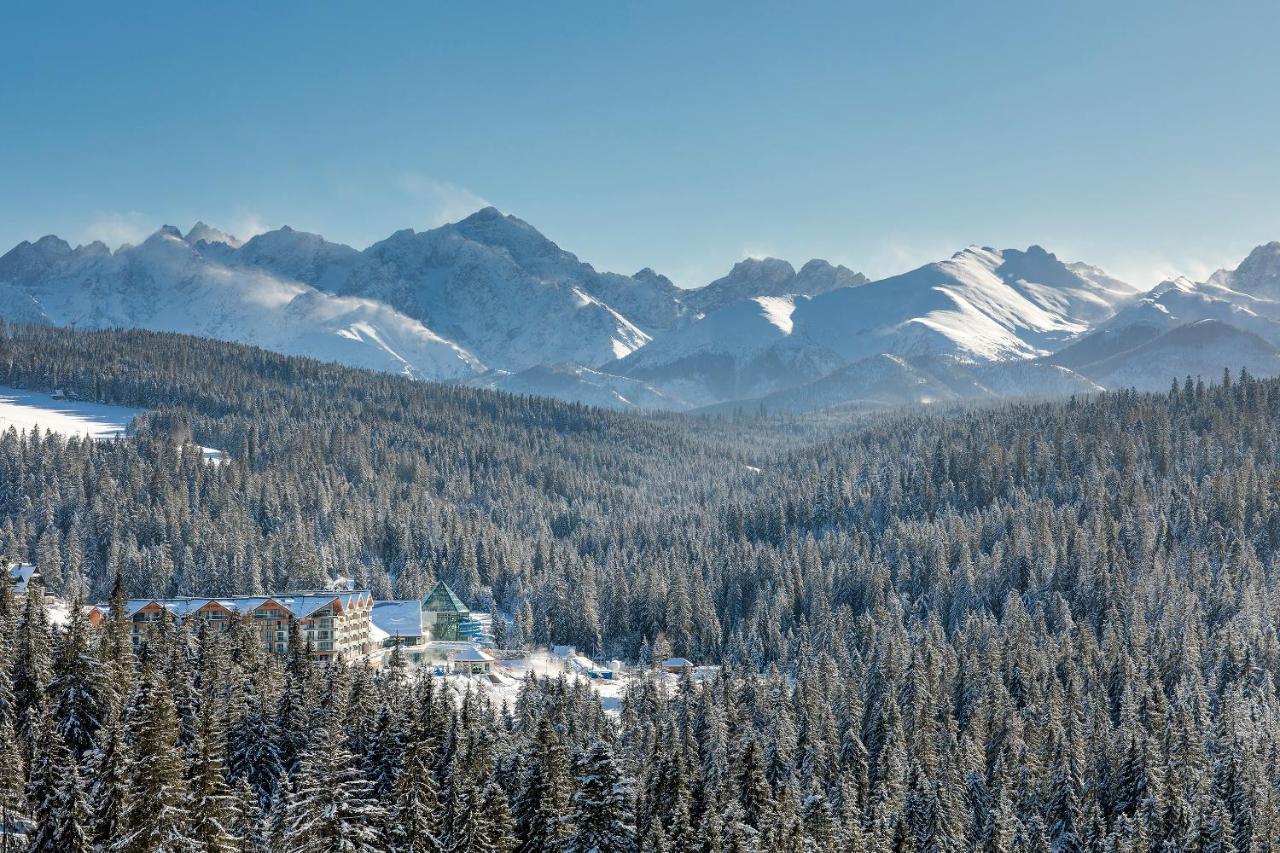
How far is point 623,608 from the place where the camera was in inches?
7219

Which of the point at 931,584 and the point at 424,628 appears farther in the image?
the point at 931,584

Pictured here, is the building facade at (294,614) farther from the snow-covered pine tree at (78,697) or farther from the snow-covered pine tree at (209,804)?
the snow-covered pine tree at (209,804)

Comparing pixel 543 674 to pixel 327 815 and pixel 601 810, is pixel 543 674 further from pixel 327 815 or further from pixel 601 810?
pixel 327 815

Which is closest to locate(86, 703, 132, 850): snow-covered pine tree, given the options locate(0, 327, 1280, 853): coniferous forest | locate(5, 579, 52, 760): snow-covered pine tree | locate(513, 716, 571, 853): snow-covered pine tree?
locate(0, 327, 1280, 853): coniferous forest

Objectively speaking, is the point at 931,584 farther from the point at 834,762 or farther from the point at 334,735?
the point at 334,735

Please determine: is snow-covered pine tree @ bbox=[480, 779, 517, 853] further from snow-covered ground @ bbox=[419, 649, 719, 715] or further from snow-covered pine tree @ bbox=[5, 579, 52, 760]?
snow-covered ground @ bbox=[419, 649, 719, 715]

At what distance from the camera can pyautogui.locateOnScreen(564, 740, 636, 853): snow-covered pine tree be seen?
6216cm

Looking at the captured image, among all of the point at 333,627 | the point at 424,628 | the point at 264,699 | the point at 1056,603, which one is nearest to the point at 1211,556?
the point at 1056,603

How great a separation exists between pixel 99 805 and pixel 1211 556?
165106 mm

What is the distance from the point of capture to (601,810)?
204 feet

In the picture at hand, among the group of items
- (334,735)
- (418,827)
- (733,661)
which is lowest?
(733,661)

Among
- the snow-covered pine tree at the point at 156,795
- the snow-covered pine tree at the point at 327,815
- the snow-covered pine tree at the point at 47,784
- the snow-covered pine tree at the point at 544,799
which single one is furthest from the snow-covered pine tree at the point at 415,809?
the snow-covered pine tree at the point at 47,784

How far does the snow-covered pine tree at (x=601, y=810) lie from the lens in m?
62.2

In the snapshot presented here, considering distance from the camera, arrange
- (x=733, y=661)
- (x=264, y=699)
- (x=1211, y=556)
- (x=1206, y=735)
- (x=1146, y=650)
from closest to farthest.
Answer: (x=264, y=699) → (x=1206, y=735) → (x=1146, y=650) → (x=733, y=661) → (x=1211, y=556)
